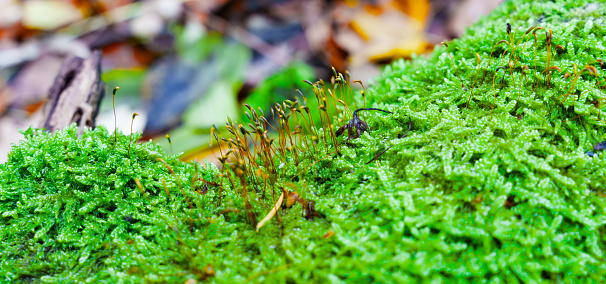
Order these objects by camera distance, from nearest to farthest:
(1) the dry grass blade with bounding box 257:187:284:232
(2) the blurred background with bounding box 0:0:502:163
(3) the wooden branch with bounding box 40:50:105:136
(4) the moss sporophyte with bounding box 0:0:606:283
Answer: (4) the moss sporophyte with bounding box 0:0:606:283 → (1) the dry grass blade with bounding box 257:187:284:232 → (3) the wooden branch with bounding box 40:50:105:136 → (2) the blurred background with bounding box 0:0:502:163

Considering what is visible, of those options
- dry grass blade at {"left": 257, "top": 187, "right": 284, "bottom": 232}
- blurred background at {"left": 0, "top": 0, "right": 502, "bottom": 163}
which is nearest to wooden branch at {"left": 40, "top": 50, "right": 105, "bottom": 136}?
dry grass blade at {"left": 257, "top": 187, "right": 284, "bottom": 232}

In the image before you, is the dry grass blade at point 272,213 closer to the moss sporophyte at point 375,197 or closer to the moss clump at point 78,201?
the moss sporophyte at point 375,197

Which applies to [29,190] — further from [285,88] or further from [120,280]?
[285,88]

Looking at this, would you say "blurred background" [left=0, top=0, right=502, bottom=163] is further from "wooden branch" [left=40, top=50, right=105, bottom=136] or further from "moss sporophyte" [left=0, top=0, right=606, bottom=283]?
"moss sporophyte" [left=0, top=0, right=606, bottom=283]

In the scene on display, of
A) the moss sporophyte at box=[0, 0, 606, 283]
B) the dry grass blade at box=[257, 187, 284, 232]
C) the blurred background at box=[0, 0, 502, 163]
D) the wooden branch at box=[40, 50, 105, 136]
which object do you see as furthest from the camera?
the blurred background at box=[0, 0, 502, 163]

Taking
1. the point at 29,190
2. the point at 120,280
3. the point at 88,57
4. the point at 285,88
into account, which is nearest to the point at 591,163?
the point at 120,280

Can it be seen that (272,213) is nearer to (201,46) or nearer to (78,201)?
(78,201)

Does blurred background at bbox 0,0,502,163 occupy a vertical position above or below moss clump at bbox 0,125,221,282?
above
